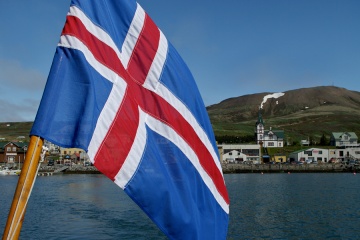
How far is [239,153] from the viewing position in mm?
159250

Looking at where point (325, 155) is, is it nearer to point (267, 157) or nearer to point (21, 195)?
point (267, 157)

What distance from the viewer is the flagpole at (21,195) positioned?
3.98 m

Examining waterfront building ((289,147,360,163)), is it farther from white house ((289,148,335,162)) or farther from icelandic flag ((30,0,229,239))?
icelandic flag ((30,0,229,239))

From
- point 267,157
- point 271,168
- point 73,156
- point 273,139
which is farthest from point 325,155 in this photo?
point 73,156

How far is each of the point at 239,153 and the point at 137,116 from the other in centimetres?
15605

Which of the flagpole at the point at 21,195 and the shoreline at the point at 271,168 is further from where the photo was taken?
the shoreline at the point at 271,168

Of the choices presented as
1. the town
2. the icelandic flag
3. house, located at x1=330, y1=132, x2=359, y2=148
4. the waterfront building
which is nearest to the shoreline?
the town

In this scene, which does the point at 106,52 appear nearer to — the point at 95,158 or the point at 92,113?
the point at 92,113

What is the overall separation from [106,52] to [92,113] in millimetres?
843

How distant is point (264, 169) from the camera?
14075 cm

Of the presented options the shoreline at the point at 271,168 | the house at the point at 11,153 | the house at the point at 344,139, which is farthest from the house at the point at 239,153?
the house at the point at 11,153

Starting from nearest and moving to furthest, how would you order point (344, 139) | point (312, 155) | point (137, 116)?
point (137, 116) → point (312, 155) → point (344, 139)

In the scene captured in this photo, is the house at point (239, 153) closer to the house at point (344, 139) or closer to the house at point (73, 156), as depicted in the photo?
the house at point (344, 139)

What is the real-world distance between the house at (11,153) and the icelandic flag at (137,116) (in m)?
147
